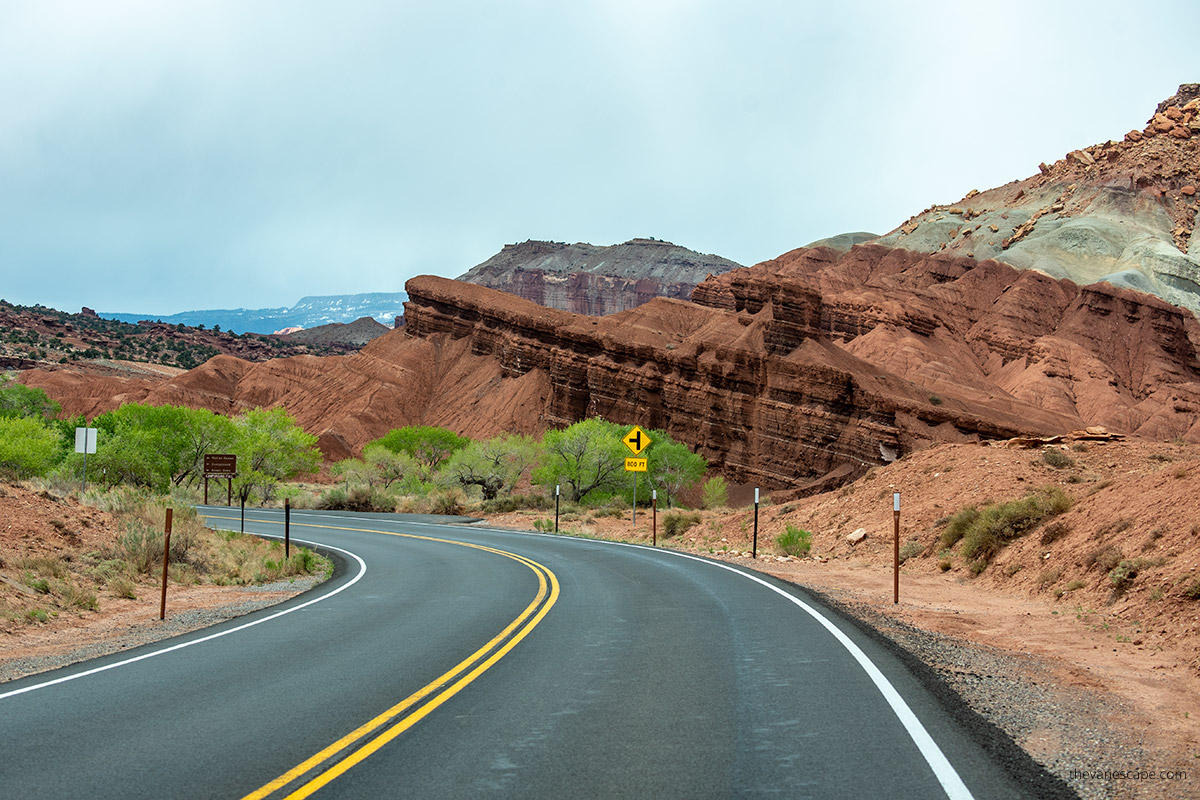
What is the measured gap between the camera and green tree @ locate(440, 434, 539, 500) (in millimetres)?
53406

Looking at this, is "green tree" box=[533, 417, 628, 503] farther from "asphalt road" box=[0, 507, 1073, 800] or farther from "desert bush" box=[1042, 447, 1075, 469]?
"asphalt road" box=[0, 507, 1073, 800]

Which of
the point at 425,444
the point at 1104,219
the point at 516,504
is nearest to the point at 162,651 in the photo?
the point at 516,504

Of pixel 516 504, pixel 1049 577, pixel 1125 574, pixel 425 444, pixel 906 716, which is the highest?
pixel 425 444

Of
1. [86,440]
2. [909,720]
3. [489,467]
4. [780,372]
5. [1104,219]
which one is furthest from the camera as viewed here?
[1104,219]

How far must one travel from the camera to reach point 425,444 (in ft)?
226

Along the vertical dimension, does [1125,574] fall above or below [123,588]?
above

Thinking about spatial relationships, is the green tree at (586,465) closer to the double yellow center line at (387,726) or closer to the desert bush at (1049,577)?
the desert bush at (1049,577)

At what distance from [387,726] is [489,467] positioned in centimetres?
4729

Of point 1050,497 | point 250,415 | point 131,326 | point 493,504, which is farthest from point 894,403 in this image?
point 131,326

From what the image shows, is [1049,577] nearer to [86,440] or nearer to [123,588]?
[123,588]

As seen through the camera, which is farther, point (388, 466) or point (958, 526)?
point (388, 466)

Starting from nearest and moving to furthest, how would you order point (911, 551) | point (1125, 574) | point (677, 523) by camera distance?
point (1125, 574) → point (911, 551) → point (677, 523)

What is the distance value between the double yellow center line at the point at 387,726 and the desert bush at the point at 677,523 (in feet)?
66.9

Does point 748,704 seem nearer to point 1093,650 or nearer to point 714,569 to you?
point 1093,650
